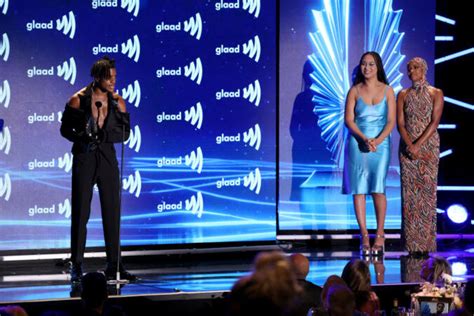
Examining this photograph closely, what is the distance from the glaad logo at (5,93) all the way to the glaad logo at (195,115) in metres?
1.56

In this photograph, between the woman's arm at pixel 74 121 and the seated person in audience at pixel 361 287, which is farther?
the woman's arm at pixel 74 121

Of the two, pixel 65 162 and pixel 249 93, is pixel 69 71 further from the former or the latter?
pixel 249 93

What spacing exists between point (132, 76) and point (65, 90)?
0.60 metres

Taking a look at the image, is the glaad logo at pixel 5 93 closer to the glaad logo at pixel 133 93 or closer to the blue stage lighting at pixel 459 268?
the glaad logo at pixel 133 93

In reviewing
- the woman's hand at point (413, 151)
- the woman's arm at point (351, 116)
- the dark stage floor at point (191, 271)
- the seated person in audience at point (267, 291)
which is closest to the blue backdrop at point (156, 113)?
the dark stage floor at point (191, 271)

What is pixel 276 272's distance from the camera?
2.61 meters

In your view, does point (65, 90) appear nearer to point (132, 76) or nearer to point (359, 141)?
point (132, 76)

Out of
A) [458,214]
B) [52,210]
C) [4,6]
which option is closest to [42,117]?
[52,210]

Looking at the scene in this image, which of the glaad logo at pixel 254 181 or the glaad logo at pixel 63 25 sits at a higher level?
the glaad logo at pixel 63 25

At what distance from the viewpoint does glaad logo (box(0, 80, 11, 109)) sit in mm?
8273

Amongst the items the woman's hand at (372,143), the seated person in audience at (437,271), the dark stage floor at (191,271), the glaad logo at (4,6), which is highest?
the glaad logo at (4,6)

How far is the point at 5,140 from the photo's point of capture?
829cm

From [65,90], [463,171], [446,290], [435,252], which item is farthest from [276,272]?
[463,171]

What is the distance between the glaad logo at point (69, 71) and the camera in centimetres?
846
